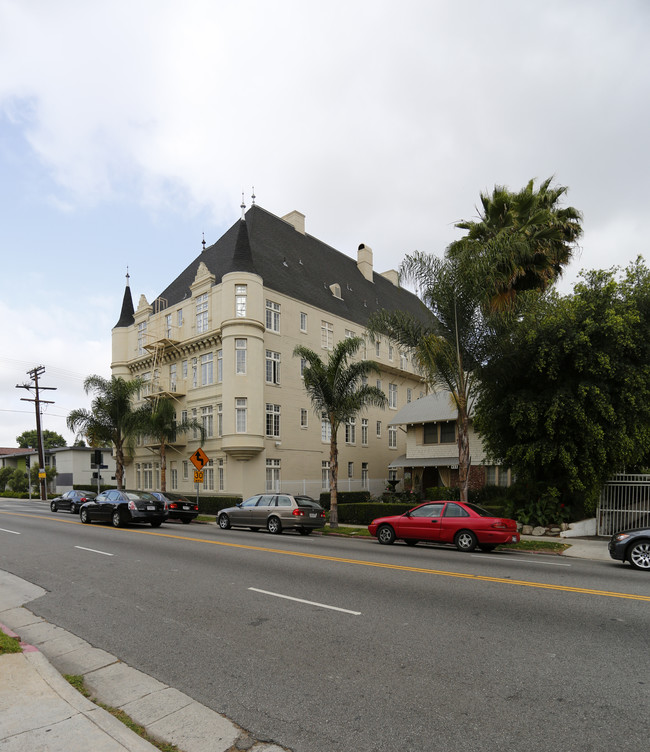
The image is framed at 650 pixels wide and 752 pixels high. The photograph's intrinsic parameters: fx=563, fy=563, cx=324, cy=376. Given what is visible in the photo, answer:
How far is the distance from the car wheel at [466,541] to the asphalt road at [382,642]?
7.82 ft

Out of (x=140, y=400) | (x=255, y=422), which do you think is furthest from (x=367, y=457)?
(x=140, y=400)

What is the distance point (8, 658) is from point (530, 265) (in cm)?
2198

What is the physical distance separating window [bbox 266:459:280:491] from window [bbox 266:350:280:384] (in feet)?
16.7

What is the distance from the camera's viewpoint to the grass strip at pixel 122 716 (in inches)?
169

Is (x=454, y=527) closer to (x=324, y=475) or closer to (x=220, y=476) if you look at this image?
(x=220, y=476)

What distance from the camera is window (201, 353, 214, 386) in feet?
120

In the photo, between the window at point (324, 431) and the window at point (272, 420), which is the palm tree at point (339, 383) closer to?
the window at point (272, 420)

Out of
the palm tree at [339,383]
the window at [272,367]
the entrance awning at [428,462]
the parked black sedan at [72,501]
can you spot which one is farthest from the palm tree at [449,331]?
the parked black sedan at [72,501]

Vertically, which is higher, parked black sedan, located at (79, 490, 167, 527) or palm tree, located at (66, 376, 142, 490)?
palm tree, located at (66, 376, 142, 490)

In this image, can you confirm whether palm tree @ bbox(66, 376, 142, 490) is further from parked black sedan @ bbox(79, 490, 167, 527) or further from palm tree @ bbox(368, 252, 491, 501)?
palm tree @ bbox(368, 252, 491, 501)

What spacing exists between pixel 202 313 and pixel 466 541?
26447mm

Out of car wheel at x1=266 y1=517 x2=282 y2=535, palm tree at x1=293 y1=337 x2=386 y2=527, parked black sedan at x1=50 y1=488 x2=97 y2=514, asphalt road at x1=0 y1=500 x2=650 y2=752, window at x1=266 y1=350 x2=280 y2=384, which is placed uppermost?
window at x1=266 y1=350 x2=280 y2=384

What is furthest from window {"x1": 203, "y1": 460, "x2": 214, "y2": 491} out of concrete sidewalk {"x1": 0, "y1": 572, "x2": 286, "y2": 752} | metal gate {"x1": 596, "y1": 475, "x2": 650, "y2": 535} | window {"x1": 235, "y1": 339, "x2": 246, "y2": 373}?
concrete sidewalk {"x1": 0, "y1": 572, "x2": 286, "y2": 752}

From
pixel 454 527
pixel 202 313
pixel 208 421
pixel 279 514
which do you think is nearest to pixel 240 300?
pixel 202 313
